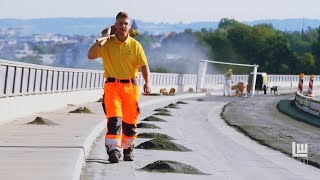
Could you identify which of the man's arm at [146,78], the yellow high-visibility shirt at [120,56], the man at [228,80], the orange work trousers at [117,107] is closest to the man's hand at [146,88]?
the man's arm at [146,78]

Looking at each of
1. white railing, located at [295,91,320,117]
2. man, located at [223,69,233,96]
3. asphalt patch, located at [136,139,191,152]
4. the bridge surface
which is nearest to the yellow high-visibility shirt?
the bridge surface

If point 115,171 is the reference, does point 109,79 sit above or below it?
above

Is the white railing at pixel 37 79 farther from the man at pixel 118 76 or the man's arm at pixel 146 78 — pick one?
the man at pixel 118 76

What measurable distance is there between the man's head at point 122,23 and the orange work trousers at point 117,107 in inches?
28.7

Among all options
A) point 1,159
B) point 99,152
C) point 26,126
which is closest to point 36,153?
point 1,159

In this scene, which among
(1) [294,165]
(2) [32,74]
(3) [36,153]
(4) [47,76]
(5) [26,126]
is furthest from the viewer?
(4) [47,76]

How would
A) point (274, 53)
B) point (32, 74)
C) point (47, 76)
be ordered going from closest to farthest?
point (32, 74), point (47, 76), point (274, 53)

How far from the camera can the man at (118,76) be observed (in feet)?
42.3

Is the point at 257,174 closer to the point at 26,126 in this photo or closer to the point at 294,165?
the point at 294,165

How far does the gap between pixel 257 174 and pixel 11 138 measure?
4.65 meters

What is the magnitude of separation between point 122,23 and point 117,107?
1.17 m

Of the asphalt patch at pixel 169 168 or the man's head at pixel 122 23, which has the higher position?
the man's head at pixel 122 23

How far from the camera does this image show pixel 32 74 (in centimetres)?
2894

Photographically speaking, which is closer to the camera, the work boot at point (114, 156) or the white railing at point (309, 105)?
the work boot at point (114, 156)
